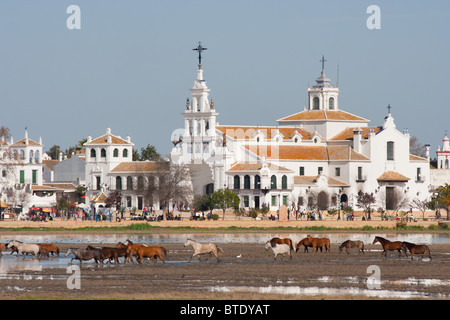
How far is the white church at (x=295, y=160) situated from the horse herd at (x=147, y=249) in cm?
4954

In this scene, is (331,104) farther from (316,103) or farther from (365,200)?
(365,200)

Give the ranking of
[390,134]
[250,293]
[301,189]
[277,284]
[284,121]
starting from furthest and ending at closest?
[284,121] → [390,134] → [301,189] → [277,284] → [250,293]

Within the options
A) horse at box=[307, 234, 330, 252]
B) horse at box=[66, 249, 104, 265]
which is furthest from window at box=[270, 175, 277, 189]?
horse at box=[66, 249, 104, 265]

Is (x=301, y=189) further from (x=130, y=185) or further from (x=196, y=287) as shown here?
(x=196, y=287)

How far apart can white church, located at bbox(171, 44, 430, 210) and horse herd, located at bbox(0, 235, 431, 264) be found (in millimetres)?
49536

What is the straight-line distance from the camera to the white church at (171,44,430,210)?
99000 millimetres

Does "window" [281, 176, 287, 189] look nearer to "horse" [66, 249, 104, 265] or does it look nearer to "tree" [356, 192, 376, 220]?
"tree" [356, 192, 376, 220]

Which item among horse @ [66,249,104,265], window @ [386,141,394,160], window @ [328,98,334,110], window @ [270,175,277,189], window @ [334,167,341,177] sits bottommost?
horse @ [66,249,104,265]

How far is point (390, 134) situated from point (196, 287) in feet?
257

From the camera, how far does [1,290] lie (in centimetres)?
3180

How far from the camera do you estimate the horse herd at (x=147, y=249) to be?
131 ft

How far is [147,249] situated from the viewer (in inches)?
1575

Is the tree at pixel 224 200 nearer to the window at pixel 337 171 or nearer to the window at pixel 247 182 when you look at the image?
the window at pixel 247 182
